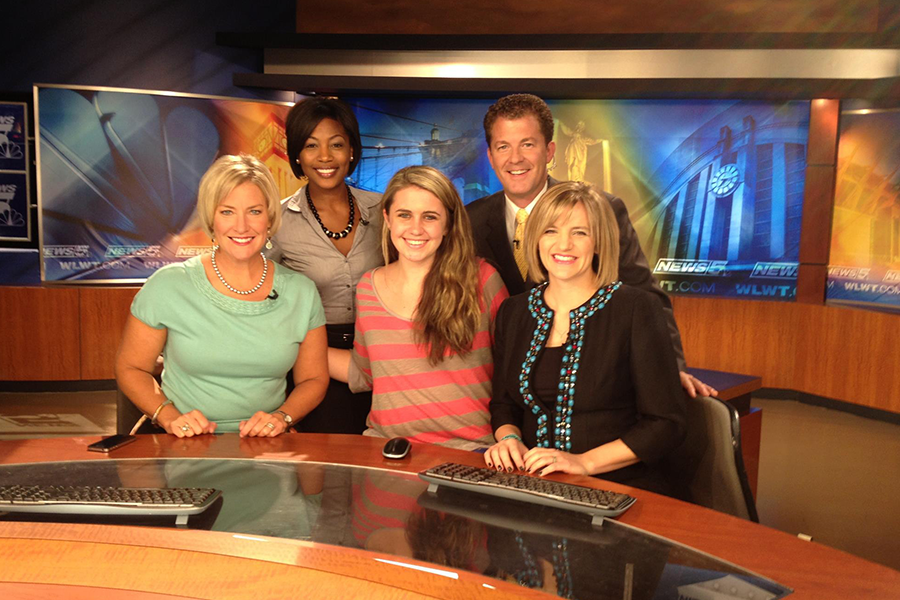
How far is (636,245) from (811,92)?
3760mm

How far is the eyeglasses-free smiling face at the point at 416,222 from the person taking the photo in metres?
2.35

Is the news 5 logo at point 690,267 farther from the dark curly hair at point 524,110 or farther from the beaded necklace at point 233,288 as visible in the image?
the beaded necklace at point 233,288

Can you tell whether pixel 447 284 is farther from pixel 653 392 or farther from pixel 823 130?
pixel 823 130

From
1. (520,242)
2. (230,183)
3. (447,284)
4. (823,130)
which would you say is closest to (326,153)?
(230,183)

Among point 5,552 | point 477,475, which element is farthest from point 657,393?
point 5,552

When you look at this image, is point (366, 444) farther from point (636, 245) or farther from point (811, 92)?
point (811, 92)

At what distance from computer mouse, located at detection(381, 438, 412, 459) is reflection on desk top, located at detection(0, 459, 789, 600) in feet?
0.26

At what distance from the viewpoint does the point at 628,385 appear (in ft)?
6.85

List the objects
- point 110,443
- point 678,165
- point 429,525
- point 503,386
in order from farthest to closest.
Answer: point 678,165 → point 503,386 → point 110,443 → point 429,525

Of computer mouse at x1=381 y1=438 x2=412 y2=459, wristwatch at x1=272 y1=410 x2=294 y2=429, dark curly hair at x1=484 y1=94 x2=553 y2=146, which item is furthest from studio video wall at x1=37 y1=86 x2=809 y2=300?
computer mouse at x1=381 y1=438 x2=412 y2=459

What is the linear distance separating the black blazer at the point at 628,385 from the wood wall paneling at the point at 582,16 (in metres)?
4.76

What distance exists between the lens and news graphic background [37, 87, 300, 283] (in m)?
5.87

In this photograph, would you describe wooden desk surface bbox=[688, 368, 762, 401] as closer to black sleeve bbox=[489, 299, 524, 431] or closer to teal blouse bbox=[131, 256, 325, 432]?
black sleeve bbox=[489, 299, 524, 431]

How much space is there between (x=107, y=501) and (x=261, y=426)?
0.60 meters
